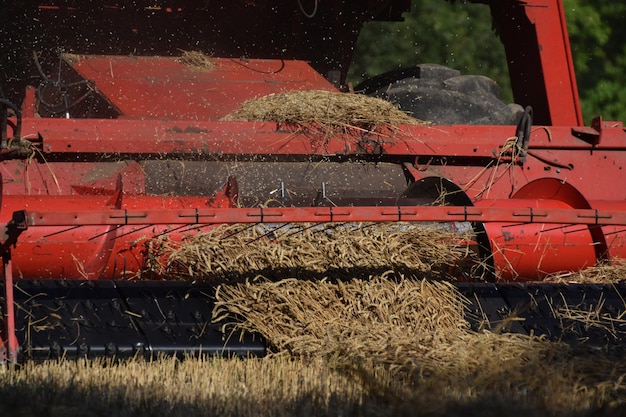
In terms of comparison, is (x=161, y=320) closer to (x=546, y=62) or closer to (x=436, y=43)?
(x=546, y=62)

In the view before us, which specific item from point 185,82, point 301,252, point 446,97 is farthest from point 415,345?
point 185,82

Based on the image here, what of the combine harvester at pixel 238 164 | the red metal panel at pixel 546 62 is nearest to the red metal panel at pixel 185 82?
the combine harvester at pixel 238 164

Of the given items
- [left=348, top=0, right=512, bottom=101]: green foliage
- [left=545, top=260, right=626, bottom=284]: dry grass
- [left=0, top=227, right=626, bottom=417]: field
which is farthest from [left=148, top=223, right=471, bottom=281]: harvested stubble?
[left=348, top=0, right=512, bottom=101]: green foliage

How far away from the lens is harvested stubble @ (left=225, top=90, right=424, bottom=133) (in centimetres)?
516

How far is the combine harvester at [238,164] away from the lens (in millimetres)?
4004

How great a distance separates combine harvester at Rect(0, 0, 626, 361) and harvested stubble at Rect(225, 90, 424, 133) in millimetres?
45

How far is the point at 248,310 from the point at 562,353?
1088mm

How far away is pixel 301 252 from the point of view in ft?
13.9

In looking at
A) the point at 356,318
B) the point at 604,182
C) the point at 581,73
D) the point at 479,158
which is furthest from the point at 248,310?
the point at 581,73

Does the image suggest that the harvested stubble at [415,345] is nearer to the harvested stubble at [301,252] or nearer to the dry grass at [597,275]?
the harvested stubble at [301,252]

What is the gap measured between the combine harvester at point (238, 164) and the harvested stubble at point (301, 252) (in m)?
0.10

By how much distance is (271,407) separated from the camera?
3.03 m

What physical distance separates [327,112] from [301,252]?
3.72 ft

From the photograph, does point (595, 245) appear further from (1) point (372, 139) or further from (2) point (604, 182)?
(1) point (372, 139)
